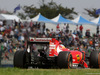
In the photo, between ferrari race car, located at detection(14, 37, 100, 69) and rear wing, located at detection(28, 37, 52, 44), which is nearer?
ferrari race car, located at detection(14, 37, 100, 69)

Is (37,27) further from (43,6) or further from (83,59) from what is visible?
(43,6)

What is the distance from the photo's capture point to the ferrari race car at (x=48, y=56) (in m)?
13.6

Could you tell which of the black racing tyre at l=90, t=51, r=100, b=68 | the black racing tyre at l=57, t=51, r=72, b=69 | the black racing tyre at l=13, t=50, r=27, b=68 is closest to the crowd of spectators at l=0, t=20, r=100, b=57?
the black racing tyre at l=13, t=50, r=27, b=68

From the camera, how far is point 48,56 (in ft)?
46.1

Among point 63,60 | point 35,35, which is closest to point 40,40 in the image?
point 63,60

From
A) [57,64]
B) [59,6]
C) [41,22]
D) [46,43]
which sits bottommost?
[57,64]

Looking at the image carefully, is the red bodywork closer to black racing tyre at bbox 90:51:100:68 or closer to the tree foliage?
black racing tyre at bbox 90:51:100:68

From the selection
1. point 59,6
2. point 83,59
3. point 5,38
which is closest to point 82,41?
point 5,38

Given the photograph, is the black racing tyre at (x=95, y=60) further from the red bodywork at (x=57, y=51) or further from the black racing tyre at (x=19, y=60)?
the black racing tyre at (x=19, y=60)

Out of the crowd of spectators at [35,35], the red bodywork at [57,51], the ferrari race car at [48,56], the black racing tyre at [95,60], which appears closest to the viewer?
the ferrari race car at [48,56]

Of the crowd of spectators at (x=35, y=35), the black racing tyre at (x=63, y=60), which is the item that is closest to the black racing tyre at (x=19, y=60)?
the black racing tyre at (x=63, y=60)

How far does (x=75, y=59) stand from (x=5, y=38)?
1277cm

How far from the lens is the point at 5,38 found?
26609 millimetres

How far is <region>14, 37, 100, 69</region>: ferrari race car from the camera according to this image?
44.6 feet
